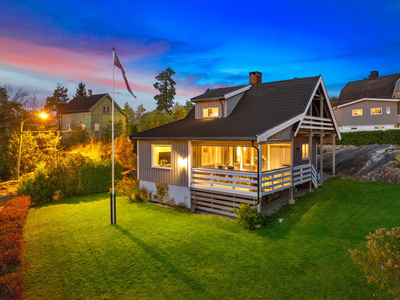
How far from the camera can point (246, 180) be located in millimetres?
11102

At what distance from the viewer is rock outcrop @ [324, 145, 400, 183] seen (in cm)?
1555

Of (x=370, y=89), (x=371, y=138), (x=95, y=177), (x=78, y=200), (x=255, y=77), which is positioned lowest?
(x=78, y=200)

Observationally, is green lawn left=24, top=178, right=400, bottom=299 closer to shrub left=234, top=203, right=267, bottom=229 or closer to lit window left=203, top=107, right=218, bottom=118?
shrub left=234, top=203, right=267, bottom=229

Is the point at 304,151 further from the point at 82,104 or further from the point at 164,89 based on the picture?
the point at 164,89

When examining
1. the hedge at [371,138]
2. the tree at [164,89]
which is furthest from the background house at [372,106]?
the tree at [164,89]

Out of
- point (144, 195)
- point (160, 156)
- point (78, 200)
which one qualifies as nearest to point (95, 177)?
point (78, 200)

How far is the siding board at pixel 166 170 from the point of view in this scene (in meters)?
13.5

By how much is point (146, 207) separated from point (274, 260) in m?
8.64

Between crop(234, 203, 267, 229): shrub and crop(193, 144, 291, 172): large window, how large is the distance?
14.3ft

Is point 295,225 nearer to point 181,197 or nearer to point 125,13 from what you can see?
point 181,197

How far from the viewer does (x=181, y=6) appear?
19.9m

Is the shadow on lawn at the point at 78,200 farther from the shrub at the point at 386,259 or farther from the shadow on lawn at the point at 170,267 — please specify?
the shrub at the point at 386,259

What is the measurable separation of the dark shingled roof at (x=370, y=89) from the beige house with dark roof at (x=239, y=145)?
794 inches

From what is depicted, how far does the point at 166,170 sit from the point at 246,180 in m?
5.23
